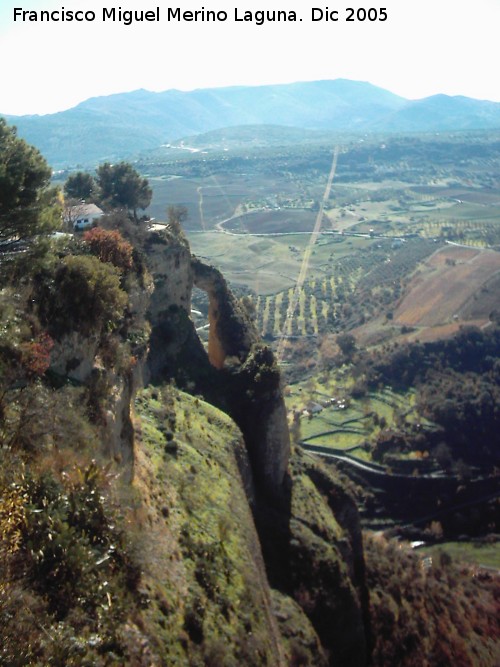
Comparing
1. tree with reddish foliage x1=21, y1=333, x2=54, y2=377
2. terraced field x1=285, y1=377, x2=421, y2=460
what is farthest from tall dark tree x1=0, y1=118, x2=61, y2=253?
terraced field x1=285, y1=377, x2=421, y2=460

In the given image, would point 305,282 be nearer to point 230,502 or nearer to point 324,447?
point 324,447

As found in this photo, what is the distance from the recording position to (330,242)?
126375mm

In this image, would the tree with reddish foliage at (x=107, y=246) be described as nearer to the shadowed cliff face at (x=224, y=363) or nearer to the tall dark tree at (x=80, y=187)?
the shadowed cliff face at (x=224, y=363)

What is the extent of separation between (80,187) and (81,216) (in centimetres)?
675

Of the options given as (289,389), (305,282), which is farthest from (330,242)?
(289,389)

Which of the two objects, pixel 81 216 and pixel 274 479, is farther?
pixel 81 216

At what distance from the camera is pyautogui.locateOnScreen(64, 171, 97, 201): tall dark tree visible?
1320 inches

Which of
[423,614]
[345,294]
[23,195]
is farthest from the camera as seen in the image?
[345,294]

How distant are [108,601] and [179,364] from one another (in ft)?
63.0

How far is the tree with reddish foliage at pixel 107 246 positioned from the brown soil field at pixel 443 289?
68.5 meters

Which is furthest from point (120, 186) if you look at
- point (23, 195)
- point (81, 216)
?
point (23, 195)

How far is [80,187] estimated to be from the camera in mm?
33719

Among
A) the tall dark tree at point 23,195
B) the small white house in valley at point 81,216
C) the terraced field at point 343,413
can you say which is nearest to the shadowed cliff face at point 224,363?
the small white house in valley at point 81,216

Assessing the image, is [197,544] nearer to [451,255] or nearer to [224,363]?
[224,363]
